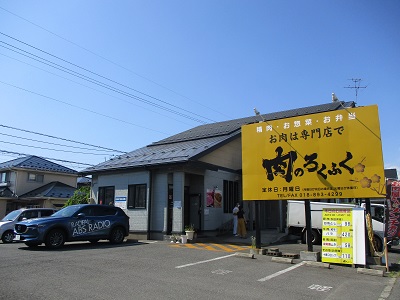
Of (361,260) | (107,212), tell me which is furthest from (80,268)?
(361,260)

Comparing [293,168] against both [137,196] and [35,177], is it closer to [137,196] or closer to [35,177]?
[137,196]

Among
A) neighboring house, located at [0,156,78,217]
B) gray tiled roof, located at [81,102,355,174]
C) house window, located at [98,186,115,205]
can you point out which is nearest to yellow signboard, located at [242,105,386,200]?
gray tiled roof, located at [81,102,355,174]

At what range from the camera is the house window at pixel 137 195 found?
18047mm

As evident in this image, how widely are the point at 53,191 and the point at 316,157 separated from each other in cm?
2964

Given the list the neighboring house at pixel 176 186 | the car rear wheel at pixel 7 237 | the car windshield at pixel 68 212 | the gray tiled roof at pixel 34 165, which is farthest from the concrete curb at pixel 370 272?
the gray tiled roof at pixel 34 165

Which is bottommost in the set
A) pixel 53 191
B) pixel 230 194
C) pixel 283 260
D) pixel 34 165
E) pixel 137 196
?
pixel 283 260

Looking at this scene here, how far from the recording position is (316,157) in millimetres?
11266

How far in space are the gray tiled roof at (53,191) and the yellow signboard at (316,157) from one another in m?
26.2

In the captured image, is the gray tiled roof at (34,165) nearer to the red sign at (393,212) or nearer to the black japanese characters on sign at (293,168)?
the black japanese characters on sign at (293,168)

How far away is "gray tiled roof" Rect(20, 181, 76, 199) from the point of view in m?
33.3

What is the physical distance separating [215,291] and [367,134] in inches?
263

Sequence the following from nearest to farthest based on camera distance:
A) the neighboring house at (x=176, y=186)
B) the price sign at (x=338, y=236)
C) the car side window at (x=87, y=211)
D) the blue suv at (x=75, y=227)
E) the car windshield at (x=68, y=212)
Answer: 1. the price sign at (x=338, y=236)
2. the blue suv at (x=75, y=227)
3. the car windshield at (x=68, y=212)
4. the car side window at (x=87, y=211)
5. the neighboring house at (x=176, y=186)

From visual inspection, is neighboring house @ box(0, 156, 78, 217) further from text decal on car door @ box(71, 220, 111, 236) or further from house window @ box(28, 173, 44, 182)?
text decal on car door @ box(71, 220, 111, 236)

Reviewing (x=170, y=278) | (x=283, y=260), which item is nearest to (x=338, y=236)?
(x=283, y=260)
